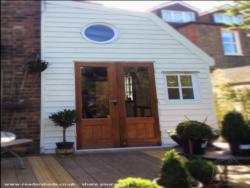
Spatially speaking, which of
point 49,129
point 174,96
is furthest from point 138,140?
point 49,129

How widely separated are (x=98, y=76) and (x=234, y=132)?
17.0 feet

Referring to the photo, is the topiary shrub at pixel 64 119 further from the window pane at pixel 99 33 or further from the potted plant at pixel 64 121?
the window pane at pixel 99 33

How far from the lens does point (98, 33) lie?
7062 mm

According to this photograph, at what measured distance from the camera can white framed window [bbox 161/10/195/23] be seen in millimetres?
19172

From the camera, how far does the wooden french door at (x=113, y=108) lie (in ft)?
21.6

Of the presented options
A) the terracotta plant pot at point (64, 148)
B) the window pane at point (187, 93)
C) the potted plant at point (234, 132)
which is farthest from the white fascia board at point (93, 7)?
the potted plant at point (234, 132)

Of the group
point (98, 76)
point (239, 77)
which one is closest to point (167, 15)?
point (239, 77)

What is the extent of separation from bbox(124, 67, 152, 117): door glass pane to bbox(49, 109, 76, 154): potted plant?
1.30m

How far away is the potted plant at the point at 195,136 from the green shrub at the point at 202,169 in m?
0.59

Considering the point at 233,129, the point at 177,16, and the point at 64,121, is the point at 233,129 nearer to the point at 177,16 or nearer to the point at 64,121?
the point at 64,121

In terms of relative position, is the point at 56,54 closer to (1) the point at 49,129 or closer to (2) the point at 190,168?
(1) the point at 49,129

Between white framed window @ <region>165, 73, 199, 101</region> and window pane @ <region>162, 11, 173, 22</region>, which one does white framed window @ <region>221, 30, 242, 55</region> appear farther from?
white framed window @ <region>165, 73, 199, 101</region>

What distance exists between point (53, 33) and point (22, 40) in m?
0.70

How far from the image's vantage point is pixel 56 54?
6.70 metres
